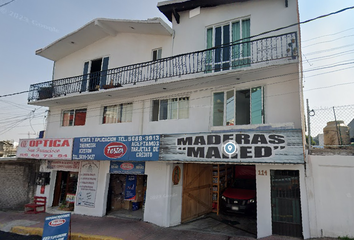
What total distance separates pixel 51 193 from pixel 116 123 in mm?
6286

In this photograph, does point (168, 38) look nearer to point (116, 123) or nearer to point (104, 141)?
point (116, 123)

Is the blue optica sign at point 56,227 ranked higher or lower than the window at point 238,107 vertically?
lower

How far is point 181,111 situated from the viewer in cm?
1084

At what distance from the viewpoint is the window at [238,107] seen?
29.6ft

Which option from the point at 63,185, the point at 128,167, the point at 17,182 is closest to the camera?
the point at 128,167

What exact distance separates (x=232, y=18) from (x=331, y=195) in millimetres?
7888

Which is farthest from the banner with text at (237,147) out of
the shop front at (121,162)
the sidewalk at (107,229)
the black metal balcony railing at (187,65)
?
the sidewalk at (107,229)

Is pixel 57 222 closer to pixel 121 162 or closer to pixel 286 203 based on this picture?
pixel 121 162

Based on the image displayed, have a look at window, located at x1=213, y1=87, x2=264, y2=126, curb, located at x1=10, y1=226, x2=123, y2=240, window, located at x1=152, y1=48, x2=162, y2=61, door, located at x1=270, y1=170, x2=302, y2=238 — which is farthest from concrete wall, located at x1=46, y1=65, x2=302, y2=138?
curb, located at x1=10, y1=226, x2=123, y2=240

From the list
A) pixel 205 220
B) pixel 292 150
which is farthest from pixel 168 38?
pixel 205 220

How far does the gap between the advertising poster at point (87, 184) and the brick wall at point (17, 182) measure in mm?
4094

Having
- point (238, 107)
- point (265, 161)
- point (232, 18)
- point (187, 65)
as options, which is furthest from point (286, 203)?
point (232, 18)

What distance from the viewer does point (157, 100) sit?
38.4ft

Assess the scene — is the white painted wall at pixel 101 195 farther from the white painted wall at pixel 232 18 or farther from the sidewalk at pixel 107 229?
the white painted wall at pixel 232 18
